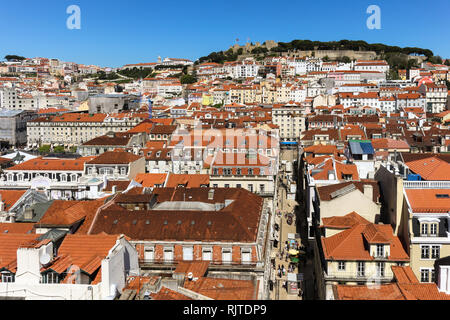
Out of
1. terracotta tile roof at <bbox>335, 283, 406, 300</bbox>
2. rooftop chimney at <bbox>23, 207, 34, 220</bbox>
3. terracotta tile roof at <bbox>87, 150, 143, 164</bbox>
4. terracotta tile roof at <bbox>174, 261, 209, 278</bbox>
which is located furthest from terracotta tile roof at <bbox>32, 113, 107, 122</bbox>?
terracotta tile roof at <bbox>335, 283, 406, 300</bbox>

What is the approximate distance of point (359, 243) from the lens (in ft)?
67.8

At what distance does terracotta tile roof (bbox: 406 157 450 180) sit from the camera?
1004 inches

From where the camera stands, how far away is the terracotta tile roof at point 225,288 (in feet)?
48.3

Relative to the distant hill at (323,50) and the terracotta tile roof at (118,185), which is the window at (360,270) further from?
the distant hill at (323,50)

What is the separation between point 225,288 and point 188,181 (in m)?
20.9

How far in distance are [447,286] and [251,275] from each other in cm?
812

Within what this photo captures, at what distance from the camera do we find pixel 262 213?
26.4m

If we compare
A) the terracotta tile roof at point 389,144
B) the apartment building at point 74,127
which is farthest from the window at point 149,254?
the apartment building at point 74,127

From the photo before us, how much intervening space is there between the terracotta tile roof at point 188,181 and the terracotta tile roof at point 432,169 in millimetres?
15330

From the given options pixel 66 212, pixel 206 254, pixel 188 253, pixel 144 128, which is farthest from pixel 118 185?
pixel 144 128

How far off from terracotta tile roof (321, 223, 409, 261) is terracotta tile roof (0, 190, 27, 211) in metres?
18.5

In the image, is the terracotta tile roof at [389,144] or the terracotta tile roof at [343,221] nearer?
the terracotta tile roof at [343,221]

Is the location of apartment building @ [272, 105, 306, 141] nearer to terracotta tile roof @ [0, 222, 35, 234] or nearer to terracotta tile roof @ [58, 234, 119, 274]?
terracotta tile roof @ [0, 222, 35, 234]
